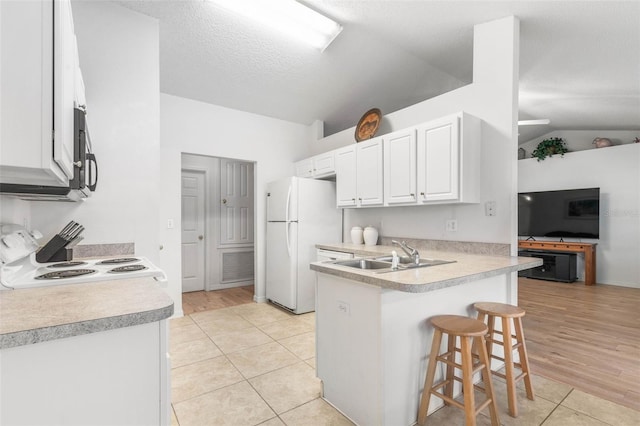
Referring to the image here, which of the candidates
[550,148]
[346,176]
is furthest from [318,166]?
[550,148]

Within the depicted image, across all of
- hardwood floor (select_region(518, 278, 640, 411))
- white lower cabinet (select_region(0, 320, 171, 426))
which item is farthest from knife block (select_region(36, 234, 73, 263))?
hardwood floor (select_region(518, 278, 640, 411))

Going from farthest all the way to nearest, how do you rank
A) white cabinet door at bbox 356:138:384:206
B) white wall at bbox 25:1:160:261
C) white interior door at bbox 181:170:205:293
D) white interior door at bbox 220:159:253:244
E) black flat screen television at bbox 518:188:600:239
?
black flat screen television at bbox 518:188:600:239
white interior door at bbox 220:159:253:244
white interior door at bbox 181:170:205:293
white cabinet door at bbox 356:138:384:206
white wall at bbox 25:1:160:261

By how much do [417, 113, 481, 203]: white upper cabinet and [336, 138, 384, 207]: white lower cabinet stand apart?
54 cm

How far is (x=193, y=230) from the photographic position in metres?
5.06

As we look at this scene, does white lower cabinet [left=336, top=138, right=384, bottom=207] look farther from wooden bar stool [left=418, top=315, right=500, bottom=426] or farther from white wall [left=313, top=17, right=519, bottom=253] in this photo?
wooden bar stool [left=418, top=315, right=500, bottom=426]

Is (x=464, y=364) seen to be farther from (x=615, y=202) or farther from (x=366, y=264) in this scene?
(x=615, y=202)

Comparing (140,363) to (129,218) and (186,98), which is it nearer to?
(129,218)

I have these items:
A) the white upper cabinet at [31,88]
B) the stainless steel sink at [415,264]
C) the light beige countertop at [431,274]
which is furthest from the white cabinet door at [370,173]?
the white upper cabinet at [31,88]

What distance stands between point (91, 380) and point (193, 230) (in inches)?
174

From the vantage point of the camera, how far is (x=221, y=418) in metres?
1.84

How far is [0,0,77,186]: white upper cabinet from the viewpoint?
825mm

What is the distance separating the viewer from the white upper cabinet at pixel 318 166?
3.93 metres

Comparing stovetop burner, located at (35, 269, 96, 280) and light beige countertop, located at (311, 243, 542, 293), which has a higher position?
stovetop burner, located at (35, 269, 96, 280)

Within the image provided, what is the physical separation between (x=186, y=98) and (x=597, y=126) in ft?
23.0
